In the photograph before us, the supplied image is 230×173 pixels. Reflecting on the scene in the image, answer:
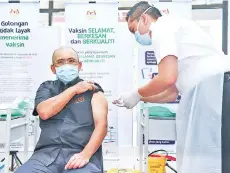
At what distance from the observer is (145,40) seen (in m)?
2.00

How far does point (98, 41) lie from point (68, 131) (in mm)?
1824

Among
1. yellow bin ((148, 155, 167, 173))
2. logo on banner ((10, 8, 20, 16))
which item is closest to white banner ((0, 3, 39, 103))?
logo on banner ((10, 8, 20, 16))

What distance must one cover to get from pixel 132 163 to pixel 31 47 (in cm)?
179

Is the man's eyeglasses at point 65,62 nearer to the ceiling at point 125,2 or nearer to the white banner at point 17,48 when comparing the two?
the white banner at point 17,48

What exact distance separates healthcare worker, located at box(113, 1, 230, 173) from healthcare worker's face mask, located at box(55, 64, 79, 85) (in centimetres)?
52

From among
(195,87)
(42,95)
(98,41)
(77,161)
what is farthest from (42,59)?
(195,87)

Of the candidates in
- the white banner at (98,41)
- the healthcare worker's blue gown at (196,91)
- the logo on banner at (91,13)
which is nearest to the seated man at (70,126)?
the healthcare worker's blue gown at (196,91)

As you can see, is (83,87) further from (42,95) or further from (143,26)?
(143,26)

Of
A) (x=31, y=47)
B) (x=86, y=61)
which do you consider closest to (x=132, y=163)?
(x=86, y=61)

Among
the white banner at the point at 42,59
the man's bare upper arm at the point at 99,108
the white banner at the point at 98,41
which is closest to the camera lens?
the man's bare upper arm at the point at 99,108

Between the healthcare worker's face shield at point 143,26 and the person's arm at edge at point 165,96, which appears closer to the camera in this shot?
the healthcare worker's face shield at point 143,26

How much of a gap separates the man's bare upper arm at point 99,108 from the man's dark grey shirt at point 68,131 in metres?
0.03

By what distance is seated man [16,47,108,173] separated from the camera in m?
1.69

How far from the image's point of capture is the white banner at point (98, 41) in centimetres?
344
